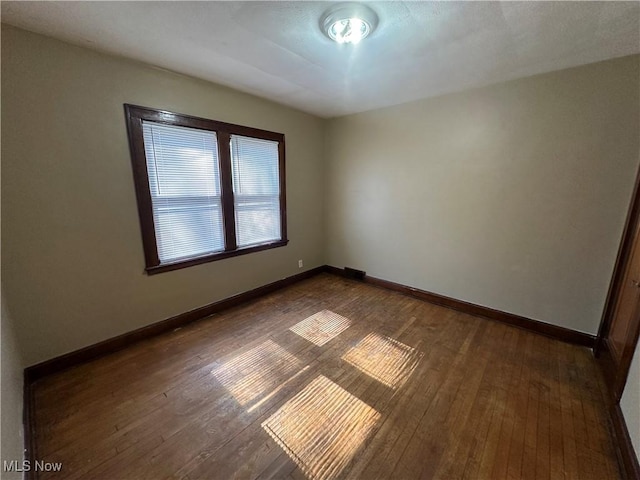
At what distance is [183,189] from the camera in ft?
8.31

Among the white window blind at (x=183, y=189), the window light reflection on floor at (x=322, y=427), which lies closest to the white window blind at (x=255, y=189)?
the white window blind at (x=183, y=189)

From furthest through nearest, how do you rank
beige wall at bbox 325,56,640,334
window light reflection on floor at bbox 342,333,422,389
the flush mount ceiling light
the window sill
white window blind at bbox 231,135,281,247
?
white window blind at bbox 231,135,281,247, the window sill, beige wall at bbox 325,56,640,334, window light reflection on floor at bbox 342,333,422,389, the flush mount ceiling light

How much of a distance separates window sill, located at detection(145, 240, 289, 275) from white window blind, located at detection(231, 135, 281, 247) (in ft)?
0.25

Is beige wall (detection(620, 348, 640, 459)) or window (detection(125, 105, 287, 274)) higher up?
window (detection(125, 105, 287, 274))

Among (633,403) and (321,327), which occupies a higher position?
(633,403)

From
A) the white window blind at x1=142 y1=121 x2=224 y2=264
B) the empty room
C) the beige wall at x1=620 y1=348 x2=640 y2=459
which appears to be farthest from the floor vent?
the beige wall at x1=620 y1=348 x2=640 y2=459

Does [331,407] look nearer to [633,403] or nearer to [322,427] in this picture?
[322,427]

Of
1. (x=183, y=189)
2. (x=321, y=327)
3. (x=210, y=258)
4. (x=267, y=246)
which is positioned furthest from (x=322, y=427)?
(x=183, y=189)

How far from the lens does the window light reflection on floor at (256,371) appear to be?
6.05ft

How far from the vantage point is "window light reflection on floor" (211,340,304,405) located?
184 centimetres

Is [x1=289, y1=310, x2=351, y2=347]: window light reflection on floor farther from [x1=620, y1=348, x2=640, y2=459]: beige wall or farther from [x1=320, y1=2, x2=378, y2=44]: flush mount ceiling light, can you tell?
[x1=320, y1=2, x2=378, y2=44]: flush mount ceiling light

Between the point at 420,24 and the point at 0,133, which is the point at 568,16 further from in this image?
the point at 0,133

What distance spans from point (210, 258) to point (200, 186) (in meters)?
0.78

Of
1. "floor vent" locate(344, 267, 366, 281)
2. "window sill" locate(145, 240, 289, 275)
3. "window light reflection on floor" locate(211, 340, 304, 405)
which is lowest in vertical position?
"window light reflection on floor" locate(211, 340, 304, 405)
